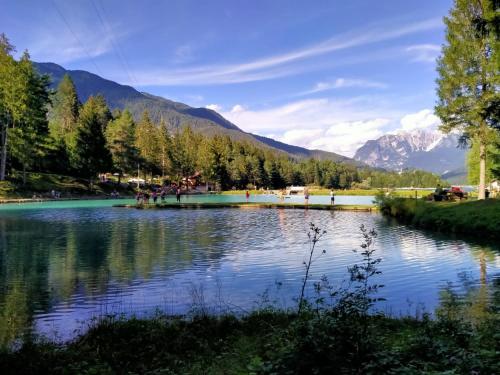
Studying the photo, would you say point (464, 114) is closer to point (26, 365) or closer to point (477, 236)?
point (477, 236)

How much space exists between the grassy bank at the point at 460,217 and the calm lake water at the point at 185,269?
267cm

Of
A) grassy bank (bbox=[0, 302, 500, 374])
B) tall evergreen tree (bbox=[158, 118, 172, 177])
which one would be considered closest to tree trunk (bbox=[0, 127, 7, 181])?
tall evergreen tree (bbox=[158, 118, 172, 177])

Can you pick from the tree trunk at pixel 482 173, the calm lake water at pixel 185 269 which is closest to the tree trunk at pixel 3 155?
the calm lake water at pixel 185 269

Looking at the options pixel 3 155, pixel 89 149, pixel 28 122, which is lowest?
pixel 3 155

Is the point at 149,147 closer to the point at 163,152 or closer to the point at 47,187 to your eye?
the point at 163,152

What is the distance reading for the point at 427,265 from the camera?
19.3 m

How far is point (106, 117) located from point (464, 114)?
126 meters

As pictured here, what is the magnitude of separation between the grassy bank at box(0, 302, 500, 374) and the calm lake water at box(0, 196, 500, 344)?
1.85 m

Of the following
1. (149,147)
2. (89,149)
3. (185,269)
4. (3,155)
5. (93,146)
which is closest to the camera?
(185,269)

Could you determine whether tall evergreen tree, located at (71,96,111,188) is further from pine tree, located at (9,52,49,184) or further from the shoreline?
the shoreline

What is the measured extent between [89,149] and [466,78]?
2869 inches

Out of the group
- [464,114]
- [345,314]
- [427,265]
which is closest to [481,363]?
[345,314]

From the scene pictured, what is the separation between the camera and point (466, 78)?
38.9 meters

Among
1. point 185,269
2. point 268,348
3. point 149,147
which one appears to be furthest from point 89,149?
point 268,348
